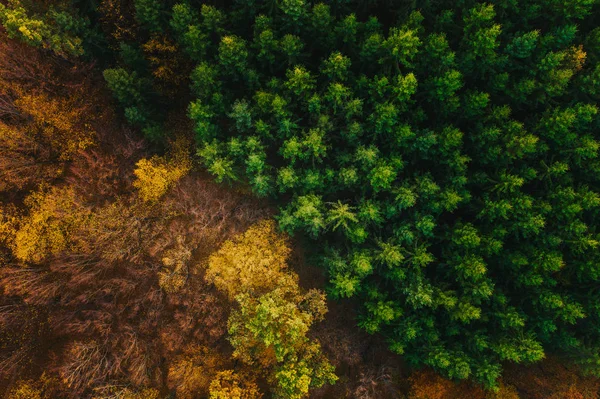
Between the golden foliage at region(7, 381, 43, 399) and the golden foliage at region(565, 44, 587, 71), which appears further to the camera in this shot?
the golden foliage at region(7, 381, 43, 399)

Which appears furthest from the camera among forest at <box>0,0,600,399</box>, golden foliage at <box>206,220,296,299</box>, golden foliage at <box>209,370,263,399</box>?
golden foliage at <box>206,220,296,299</box>

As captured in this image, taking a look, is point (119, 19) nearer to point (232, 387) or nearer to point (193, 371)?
point (193, 371)

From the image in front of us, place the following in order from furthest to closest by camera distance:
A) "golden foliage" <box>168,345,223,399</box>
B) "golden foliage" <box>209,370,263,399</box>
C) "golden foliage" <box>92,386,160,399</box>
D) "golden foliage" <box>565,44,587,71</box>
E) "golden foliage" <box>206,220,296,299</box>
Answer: "golden foliage" <box>168,345,223,399</box> → "golden foliage" <box>92,386,160,399</box> → "golden foliage" <box>206,220,296,299</box> → "golden foliage" <box>209,370,263,399</box> → "golden foliage" <box>565,44,587,71</box>

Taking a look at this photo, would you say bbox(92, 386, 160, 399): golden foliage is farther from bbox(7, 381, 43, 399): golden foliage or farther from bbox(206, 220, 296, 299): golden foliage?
bbox(206, 220, 296, 299): golden foliage

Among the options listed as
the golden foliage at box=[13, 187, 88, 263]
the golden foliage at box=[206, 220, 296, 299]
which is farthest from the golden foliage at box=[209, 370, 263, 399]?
the golden foliage at box=[13, 187, 88, 263]

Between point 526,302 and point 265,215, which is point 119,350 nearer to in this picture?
point 265,215

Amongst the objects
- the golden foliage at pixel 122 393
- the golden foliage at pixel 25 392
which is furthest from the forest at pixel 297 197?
the golden foliage at pixel 122 393

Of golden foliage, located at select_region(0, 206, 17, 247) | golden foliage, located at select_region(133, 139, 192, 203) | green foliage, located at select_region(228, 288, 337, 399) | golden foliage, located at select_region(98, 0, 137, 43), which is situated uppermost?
golden foliage, located at select_region(98, 0, 137, 43)

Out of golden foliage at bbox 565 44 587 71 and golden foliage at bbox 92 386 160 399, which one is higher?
golden foliage at bbox 565 44 587 71
